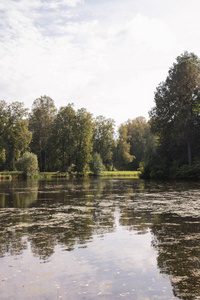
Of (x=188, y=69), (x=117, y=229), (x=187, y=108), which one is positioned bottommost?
(x=117, y=229)

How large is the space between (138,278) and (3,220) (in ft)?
25.1

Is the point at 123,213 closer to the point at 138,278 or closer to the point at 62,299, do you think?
the point at 138,278

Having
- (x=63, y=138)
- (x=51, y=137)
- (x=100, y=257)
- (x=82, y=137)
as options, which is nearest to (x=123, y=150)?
(x=82, y=137)

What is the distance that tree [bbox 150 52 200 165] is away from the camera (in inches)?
1699

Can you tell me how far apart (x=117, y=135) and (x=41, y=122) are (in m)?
32.8

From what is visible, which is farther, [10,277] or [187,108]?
[187,108]

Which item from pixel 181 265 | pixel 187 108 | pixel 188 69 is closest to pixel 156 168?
pixel 187 108

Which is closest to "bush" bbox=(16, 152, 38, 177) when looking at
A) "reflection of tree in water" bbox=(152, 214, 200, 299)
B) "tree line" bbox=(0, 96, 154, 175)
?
"tree line" bbox=(0, 96, 154, 175)

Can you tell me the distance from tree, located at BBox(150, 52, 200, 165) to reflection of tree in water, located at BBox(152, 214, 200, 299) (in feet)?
113

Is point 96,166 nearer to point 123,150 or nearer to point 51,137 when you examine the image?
point 51,137

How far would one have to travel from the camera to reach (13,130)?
227 ft

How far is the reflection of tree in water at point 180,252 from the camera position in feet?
17.0

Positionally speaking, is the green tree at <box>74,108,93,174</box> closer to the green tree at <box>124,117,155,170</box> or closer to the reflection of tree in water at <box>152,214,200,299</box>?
the green tree at <box>124,117,155,170</box>

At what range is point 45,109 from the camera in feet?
262
